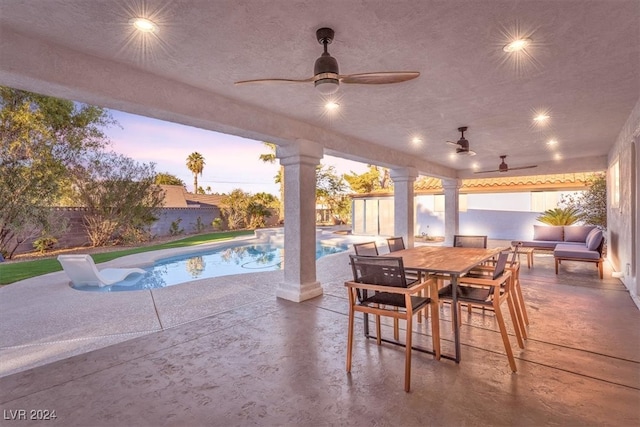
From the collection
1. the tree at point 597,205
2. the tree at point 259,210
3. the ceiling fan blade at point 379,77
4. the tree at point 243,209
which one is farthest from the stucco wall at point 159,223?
the tree at point 597,205

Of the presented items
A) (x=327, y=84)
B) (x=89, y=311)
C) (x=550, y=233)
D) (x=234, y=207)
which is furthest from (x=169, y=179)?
(x=327, y=84)

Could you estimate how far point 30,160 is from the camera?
7781 millimetres

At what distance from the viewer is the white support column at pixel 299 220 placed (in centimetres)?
483

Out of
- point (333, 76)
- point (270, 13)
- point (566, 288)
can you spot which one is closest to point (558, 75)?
point (333, 76)

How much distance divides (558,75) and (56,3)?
4635 millimetres

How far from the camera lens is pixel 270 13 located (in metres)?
2.19

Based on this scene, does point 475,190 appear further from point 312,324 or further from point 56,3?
point 56,3

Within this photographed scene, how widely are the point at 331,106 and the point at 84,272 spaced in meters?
5.66

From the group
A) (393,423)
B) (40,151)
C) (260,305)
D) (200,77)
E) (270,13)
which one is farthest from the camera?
(40,151)

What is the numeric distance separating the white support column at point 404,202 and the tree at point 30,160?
928cm

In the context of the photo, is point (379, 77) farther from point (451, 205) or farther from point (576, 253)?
point (451, 205)

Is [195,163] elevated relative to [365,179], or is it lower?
elevated

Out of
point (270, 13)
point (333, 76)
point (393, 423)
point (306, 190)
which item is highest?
point (270, 13)

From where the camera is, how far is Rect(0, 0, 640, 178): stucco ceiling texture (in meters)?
2.19
